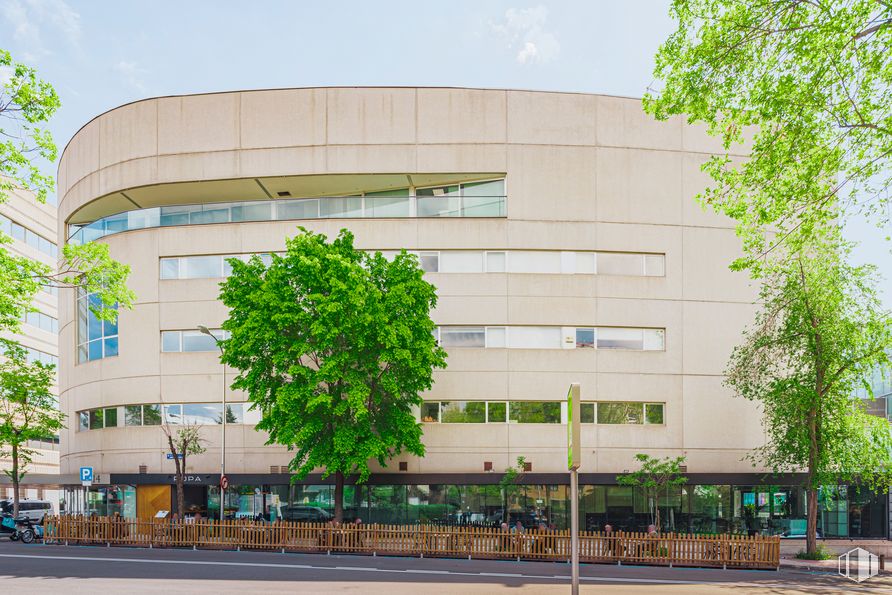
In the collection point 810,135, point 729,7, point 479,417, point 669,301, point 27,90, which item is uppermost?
point 729,7

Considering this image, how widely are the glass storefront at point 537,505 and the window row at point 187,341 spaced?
6.79 metres

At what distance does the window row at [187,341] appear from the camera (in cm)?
3641

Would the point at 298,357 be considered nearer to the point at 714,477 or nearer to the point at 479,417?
the point at 479,417

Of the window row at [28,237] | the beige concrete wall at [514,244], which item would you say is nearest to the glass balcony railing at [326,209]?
the beige concrete wall at [514,244]

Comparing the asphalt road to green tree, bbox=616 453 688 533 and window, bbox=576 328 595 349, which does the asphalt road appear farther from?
window, bbox=576 328 595 349

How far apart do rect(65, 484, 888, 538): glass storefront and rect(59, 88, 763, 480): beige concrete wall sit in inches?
45.7

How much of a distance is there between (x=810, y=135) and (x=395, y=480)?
2379 centimetres

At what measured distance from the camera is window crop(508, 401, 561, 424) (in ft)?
113

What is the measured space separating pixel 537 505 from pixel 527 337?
7638 mm

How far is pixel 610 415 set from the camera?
3500 centimetres

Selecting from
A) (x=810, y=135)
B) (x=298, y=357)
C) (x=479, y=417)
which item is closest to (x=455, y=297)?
(x=479, y=417)

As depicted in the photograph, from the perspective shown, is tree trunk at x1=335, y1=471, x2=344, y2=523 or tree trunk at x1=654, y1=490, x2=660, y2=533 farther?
tree trunk at x1=654, y1=490, x2=660, y2=533

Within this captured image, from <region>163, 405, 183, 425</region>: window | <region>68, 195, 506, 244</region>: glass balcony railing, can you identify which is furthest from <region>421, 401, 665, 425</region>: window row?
<region>163, 405, 183, 425</region>: window

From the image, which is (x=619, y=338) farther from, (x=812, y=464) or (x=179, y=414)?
(x=179, y=414)
